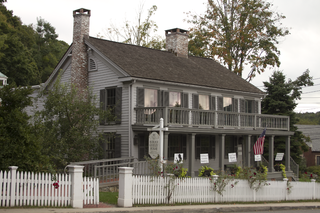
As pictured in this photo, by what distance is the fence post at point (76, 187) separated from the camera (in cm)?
1170

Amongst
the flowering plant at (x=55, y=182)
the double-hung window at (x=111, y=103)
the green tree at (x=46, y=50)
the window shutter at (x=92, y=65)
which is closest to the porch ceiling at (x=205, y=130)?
the double-hung window at (x=111, y=103)

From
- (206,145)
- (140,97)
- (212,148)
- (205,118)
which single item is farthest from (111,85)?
(212,148)

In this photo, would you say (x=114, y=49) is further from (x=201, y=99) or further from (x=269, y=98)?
(x=269, y=98)

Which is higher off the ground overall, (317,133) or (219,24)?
(219,24)

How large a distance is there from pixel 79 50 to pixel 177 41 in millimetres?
7837

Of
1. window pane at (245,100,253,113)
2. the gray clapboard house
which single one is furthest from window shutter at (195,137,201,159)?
window pane at (245,100,253,113)

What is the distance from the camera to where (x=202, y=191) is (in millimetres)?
14773

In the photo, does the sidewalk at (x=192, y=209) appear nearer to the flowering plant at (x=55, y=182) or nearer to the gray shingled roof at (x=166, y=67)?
the flowering plant at (x=55, y=182)

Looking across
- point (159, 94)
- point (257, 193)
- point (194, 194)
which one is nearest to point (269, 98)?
point (159, 94)

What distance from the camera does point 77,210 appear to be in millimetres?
11227

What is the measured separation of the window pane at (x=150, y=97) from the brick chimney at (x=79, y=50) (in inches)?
162

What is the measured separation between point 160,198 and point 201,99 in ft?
36.2

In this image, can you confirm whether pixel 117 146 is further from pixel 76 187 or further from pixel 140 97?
Result: pixel 76 187

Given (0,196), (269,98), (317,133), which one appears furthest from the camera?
(317,133)
